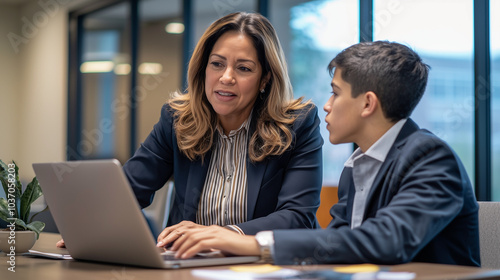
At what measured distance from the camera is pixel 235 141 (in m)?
2.01

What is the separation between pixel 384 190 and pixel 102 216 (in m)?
0.61

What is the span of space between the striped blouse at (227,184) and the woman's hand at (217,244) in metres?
0.66

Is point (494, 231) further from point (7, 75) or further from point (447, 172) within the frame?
point (7, 75)

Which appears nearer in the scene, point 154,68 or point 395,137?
point 395,137

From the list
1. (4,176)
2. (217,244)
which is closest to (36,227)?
(4,176)

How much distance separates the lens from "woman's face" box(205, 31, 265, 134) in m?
1.96

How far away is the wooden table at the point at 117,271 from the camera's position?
104cm

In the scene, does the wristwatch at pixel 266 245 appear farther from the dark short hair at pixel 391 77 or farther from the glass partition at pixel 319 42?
the glass partition at pixel 319 42

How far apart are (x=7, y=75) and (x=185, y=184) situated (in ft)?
21.1

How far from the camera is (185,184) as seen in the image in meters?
1.96

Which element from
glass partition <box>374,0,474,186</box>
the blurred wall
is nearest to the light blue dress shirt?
glass partition <box>374,0,474,186</box>

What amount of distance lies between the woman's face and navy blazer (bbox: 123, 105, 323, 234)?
10 centimetres

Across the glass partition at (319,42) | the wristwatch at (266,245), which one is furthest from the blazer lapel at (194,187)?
the glass partition at (319,42)

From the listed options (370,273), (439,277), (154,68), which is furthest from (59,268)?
(154,68)
